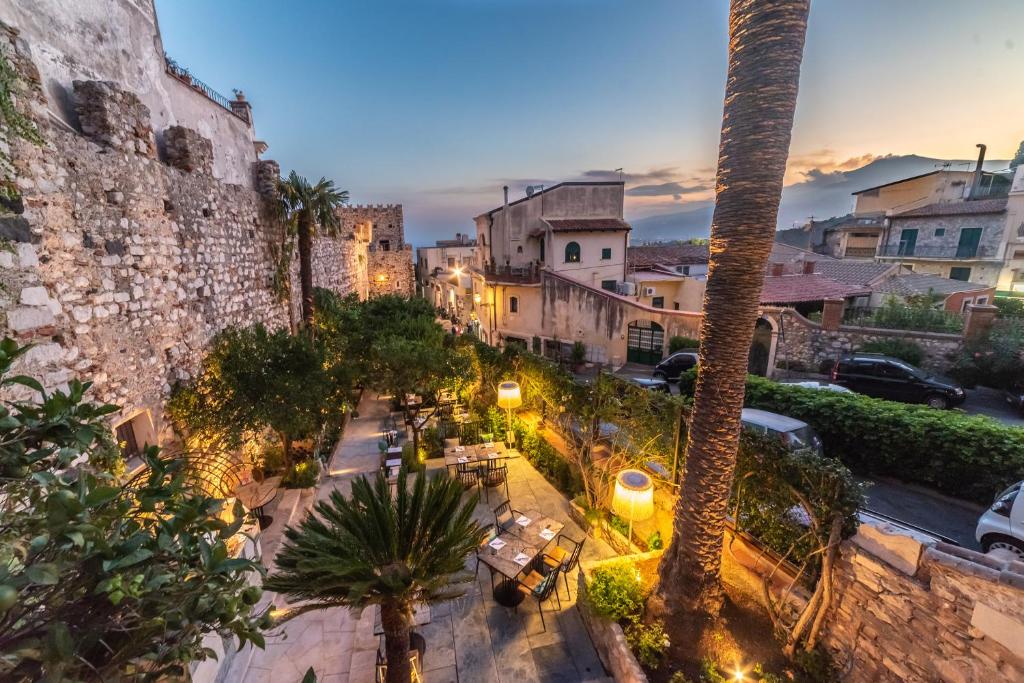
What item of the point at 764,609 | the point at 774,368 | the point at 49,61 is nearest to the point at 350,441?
the point at 49,61

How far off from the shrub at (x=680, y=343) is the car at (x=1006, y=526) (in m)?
10.3

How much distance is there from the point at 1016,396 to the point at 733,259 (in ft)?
47.5

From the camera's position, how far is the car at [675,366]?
14.5m

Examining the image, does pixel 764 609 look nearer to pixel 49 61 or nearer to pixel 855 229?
pixel 49 61

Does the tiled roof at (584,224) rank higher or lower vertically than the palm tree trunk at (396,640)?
higher

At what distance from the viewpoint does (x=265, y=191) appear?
37.5ft

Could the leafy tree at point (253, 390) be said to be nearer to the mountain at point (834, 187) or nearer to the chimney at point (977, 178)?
the mountain at point (834, 187)

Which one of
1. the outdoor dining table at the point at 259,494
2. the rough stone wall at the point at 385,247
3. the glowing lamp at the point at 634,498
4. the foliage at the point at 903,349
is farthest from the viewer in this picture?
the rough stone wall at the point at 385,247

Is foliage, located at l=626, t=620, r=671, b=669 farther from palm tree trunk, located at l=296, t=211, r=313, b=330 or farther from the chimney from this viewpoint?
the chimney

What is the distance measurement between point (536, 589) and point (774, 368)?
548 inches

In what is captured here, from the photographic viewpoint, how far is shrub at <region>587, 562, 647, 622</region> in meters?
5.32

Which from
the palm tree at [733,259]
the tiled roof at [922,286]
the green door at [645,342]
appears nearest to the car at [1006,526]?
the palm tree at [733,259]

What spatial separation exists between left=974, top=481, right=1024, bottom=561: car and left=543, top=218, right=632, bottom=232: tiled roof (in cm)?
1821

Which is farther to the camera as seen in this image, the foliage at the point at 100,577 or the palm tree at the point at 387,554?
the palm tree at the point at 387,554
